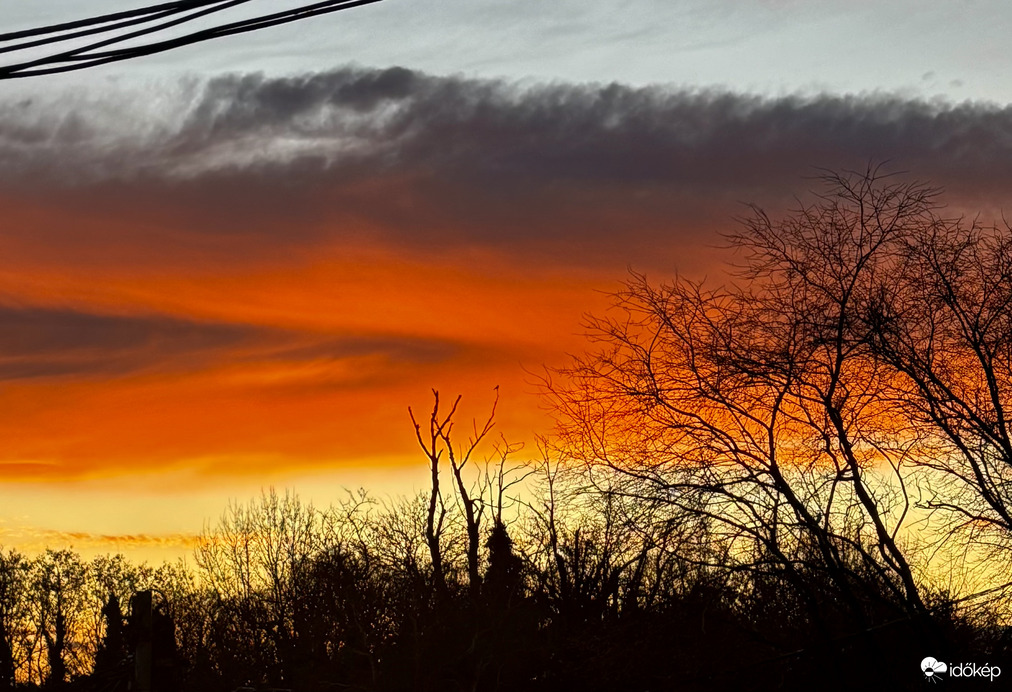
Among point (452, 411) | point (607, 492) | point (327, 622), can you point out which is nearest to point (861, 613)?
point (607, 492)

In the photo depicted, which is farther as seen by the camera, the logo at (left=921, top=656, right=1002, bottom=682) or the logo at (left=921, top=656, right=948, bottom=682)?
the logo at (left=921, top=656, right=948, bottom=682)

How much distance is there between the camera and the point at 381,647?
51.1 m

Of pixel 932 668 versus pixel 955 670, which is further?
pixel 932 668

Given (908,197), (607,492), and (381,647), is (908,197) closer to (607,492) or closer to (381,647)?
(607,492)

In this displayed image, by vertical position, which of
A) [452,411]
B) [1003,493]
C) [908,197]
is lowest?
[1003,493]

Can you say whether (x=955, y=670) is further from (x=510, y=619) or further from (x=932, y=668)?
(x=510, y=619)

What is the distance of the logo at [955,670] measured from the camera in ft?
55.7

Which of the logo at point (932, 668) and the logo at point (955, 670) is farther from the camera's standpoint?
the logo at point (932, 668)

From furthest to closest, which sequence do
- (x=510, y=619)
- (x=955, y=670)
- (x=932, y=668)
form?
(x=510, y=619)
(x=932, y=668)
(x=955, y=670)

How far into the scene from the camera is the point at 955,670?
58.1 ft

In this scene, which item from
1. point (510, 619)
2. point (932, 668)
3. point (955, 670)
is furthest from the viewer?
point (510, 619)

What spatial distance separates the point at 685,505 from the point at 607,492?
132cm

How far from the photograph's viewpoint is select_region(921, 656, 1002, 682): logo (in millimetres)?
16969

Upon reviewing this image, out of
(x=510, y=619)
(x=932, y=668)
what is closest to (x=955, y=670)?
(x=932, y=668)
